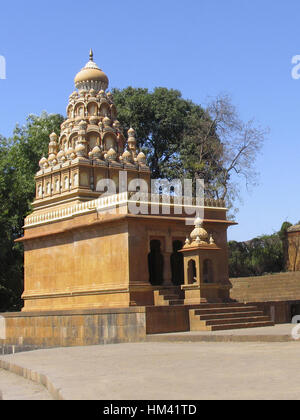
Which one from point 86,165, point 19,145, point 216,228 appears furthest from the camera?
point 19,145

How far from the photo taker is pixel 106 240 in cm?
1991

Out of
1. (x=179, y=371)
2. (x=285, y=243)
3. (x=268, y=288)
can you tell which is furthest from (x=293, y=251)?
(x=179, y=371)

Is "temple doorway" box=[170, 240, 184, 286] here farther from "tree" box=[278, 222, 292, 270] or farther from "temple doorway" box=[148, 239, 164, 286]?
"tree" box=[278, 222, 292, 270]

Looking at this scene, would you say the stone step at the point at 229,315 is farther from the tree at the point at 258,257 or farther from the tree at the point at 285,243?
the tree at the point at 258,257

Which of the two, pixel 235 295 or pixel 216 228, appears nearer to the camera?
pixel 216 228

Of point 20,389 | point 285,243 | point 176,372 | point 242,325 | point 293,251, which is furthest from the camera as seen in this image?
point 285,243

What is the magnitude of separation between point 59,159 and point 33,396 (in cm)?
2116

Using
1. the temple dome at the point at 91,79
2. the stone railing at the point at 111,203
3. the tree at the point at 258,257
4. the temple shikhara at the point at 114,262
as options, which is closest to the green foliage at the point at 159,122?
the tree at the point at 258,257

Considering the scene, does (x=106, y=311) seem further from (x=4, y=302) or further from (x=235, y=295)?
(x=4, y=302)

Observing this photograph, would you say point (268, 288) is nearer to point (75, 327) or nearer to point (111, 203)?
point (111, 203)

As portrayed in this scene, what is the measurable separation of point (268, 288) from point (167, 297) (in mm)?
8289

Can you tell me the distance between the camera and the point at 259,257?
111 feet
